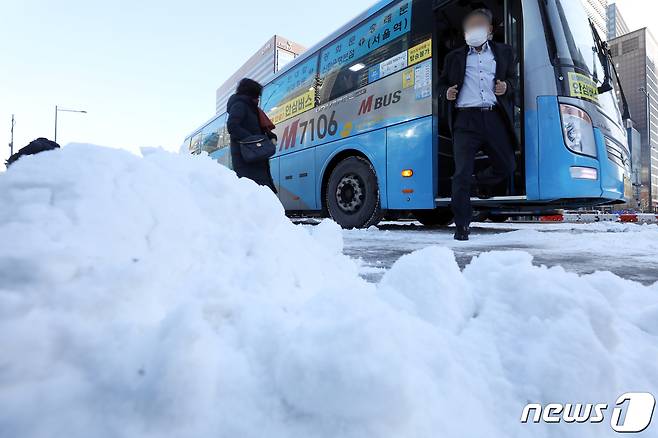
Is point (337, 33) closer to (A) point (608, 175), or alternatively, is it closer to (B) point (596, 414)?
(A) point (608, 175)

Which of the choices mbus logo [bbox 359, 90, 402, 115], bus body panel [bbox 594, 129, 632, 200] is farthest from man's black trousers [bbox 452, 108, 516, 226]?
mbus logo [bbox 359, 90, 402, 115]

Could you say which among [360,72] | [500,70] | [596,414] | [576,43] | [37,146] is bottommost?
[596,414]

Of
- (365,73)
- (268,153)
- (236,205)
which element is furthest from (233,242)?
(365,73)

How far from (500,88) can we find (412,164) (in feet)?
4.13

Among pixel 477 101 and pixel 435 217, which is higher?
pixel 477 101

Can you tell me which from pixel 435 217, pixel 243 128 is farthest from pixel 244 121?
pixel 435 217

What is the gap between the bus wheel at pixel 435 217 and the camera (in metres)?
6.34

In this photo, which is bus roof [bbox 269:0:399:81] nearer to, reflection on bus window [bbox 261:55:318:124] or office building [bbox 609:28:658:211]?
reflection on bus window [bbox 261:55:318:124]

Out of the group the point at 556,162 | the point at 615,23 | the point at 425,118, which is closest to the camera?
the point at 556,162

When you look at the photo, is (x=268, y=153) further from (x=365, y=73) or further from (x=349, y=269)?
(x=349, y=269)

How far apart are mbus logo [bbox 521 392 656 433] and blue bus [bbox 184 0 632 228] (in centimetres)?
305

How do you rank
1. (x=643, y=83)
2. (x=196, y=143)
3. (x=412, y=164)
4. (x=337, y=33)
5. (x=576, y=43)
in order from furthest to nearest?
(x=643, y=83) < (x=196, y=143) < (x=337, y=33) < (x=412, y=164) < (x=576, y=43)

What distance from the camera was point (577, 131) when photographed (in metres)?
3.33

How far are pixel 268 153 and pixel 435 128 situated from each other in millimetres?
1880
